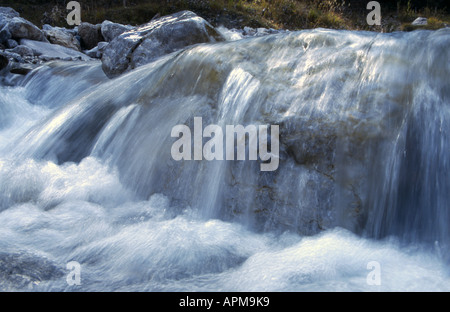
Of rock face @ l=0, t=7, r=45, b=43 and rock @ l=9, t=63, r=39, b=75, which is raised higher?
rock face @ l=0, t=7, r=45, b=43

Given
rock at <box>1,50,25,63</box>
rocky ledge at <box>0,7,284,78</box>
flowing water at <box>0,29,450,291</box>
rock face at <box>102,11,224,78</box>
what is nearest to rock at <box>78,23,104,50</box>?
rocky ledge at <box>0,7,284,78</box>

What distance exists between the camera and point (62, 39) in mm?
9984

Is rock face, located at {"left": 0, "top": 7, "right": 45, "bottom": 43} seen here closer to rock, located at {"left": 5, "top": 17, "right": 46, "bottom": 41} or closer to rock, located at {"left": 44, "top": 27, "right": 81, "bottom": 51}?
rock, located at {"left": 5, "top": 17, "right": 46, "bottom": 41}

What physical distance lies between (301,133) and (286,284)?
1.28 m

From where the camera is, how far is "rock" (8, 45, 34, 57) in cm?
845

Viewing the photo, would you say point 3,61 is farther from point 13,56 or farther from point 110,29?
point 110,29

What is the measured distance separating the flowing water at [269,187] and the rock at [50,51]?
450 centimetres

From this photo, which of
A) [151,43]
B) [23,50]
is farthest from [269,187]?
[23,50]

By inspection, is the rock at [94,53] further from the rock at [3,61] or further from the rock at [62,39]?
the rock at [3,61]

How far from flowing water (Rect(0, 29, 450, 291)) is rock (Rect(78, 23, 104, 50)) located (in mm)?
6658

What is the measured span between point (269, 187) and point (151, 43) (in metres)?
3.74

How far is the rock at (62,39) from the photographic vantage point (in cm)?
990
